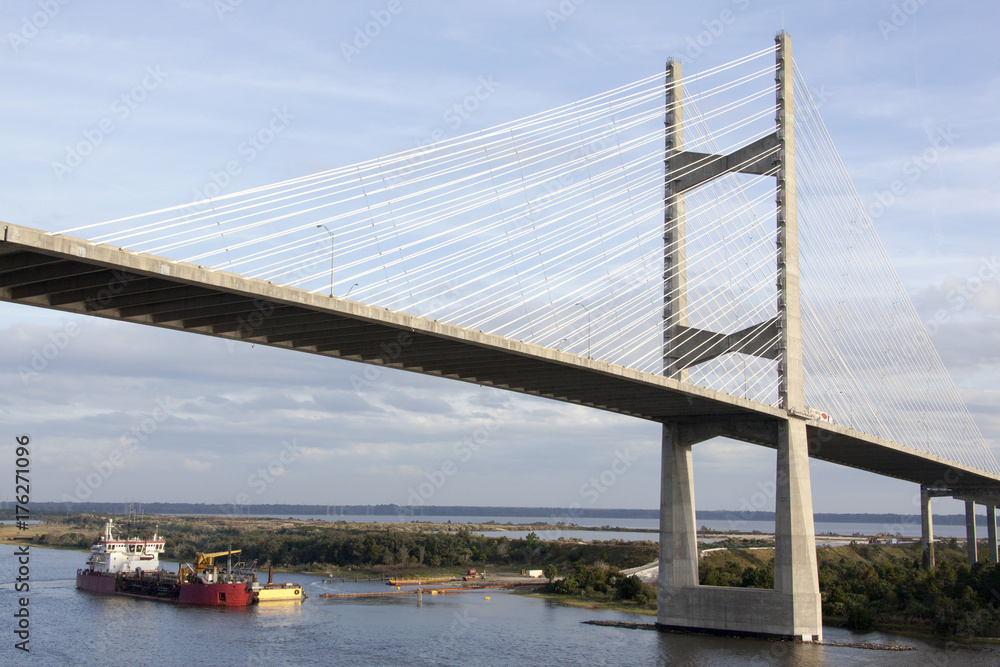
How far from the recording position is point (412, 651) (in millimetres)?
33062

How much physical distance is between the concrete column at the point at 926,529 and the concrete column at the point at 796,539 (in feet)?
92.2

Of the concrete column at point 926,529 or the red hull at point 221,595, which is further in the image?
the concrete column at point 926,529

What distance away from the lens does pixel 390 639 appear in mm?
36312

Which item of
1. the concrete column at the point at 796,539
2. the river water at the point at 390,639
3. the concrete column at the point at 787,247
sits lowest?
the river water at the point at 390,639

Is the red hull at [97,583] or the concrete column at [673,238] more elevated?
the concrete column at [673,238]

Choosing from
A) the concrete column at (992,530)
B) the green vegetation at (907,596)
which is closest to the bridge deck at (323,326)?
the green vegetation at (907,596)

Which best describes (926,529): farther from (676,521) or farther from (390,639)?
(390,639)

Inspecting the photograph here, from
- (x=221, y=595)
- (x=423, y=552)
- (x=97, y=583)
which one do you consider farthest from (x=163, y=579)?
(x=423, y=552)

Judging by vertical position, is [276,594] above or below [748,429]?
below

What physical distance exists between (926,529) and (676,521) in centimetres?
3135

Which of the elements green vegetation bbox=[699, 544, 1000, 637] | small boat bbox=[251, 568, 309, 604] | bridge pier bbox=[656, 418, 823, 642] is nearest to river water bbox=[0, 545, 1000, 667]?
bridge pier bbox=[656, 418, 823, 642]

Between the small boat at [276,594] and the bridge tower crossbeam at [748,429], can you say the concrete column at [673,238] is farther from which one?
the small boat at [276,594]

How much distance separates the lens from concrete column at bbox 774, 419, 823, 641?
1355 inches

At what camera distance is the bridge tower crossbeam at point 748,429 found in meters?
34.7
